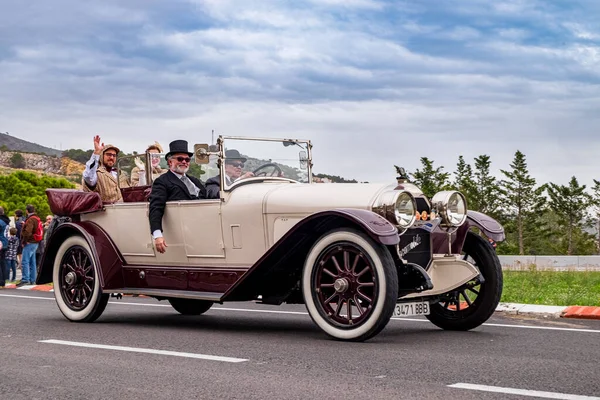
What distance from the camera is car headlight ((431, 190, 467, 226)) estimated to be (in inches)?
325

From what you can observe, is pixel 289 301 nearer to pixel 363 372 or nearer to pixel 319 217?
pixel 319 217

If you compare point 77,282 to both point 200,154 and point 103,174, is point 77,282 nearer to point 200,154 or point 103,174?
point 103,174

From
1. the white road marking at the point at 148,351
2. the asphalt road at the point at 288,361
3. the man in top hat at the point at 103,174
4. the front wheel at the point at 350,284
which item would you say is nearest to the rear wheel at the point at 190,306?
the asphalt road at the point at 288,361

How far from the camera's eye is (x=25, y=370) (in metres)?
6.41

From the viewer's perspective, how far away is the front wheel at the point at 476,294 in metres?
8.57

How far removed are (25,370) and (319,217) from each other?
2859 millimetres

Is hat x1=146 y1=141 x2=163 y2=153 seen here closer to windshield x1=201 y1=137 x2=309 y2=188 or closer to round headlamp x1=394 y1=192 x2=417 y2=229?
windshield x1=201 y1=137 x2=309 y2=188

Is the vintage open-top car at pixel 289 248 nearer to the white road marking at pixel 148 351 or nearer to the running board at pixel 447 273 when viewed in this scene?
the running board at pixel 447 273


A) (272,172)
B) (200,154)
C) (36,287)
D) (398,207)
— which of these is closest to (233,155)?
(200,154)

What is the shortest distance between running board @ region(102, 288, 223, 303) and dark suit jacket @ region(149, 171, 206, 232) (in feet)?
2.30

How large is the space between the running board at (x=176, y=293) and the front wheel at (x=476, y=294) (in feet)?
7.54

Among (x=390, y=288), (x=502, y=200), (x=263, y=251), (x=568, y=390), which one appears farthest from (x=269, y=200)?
(x=502, y=200)

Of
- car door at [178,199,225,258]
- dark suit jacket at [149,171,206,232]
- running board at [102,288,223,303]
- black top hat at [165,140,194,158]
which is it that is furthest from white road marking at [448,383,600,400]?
black top hat at [165,140,194,158]

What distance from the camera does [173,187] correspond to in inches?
372
